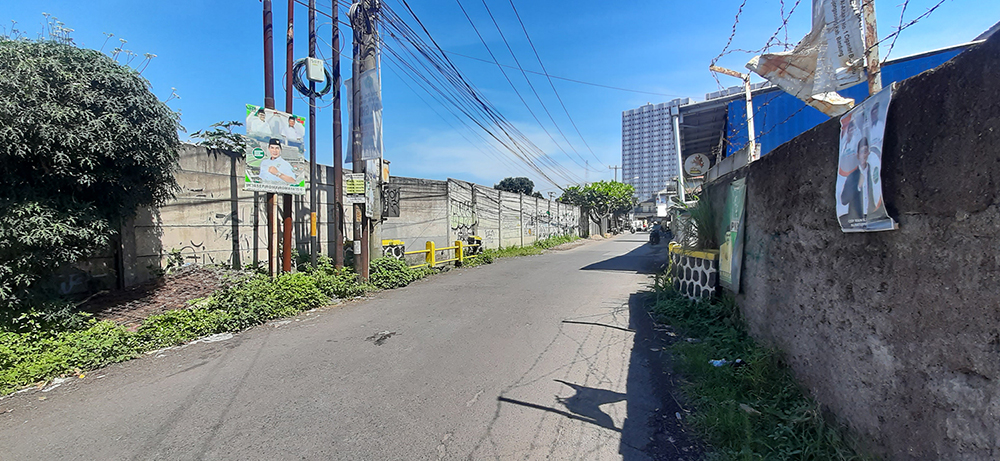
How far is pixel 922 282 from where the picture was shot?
6.86 feet

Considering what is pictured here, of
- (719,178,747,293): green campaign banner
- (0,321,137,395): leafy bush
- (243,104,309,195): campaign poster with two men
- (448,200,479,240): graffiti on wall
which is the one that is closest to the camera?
(0,321,137,395): leafy bush

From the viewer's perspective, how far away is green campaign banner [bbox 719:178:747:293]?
4832 millimetres

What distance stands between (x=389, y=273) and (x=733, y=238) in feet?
23.3

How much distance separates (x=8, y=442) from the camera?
315 cm

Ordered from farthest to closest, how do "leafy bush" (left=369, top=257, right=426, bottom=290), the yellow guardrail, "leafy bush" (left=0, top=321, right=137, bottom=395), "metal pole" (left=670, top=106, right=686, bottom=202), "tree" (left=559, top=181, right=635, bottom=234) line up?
1. "tree" (left=559, top=181, right=635, bottom=234)
2. "metal pole" (left=670, top=106, right=686, bottom=202)
3. the yellow guardrail
4. "leafy bush" (left=369, top=257, right=426, bottom=290)
5. "leafy bush" (left=0, top=321, right=137, bottom=395)

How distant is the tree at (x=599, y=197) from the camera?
36625 mm

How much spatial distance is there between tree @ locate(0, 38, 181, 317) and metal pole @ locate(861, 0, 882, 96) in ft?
23.4

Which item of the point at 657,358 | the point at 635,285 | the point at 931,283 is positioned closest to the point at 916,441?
the point at 931,283

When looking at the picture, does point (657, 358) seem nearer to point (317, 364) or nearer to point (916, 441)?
point (916, 441)

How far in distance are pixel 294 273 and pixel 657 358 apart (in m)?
6.32

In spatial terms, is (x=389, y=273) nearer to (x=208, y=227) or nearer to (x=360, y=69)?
(x=208, y=227)

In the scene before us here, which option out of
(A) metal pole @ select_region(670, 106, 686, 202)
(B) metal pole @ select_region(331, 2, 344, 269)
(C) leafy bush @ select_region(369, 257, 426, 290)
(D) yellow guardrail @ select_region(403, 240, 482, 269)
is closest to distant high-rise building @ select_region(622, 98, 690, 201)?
(A) metal pole @ select_region(670, 106, 686, 202)

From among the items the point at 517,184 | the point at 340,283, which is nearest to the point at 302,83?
the point at 340,283

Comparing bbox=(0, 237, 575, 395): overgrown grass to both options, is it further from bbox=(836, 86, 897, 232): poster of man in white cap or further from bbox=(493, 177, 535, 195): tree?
bbox=(493, 177, 535, 195): tree
